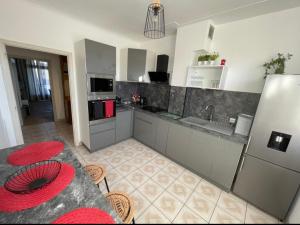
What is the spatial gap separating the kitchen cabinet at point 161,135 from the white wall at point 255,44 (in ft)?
4.04

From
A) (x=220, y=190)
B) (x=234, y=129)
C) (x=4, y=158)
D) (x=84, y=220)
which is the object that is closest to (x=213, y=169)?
(x=220, y=190)

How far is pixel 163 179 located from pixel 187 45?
2271mm

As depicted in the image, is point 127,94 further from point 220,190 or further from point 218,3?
point 220,190

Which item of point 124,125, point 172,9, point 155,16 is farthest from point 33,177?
point 172,9

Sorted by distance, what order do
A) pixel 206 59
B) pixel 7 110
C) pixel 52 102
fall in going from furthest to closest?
pixel 52 102, pixel 206 59, pixel 7 110

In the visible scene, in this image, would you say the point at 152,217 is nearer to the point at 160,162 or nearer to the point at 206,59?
the point at 160,162

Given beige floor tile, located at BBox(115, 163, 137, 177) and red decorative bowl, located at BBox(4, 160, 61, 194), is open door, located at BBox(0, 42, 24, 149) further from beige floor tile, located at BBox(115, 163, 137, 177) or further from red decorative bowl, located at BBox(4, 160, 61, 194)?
beige floor tile, located at BBox(115, 163, 137, 177)

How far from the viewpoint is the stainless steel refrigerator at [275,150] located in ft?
4.39

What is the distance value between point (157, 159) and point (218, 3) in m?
2.53

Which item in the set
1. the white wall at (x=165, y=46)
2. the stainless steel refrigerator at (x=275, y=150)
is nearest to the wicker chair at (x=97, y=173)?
the stainless steel refrigerator at (x=275, y=150)

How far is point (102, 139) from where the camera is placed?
2623 mm

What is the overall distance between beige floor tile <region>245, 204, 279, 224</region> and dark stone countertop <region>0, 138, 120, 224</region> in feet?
5.47

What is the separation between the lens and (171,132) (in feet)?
7.80

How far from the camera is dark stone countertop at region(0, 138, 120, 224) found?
2.12 ft
